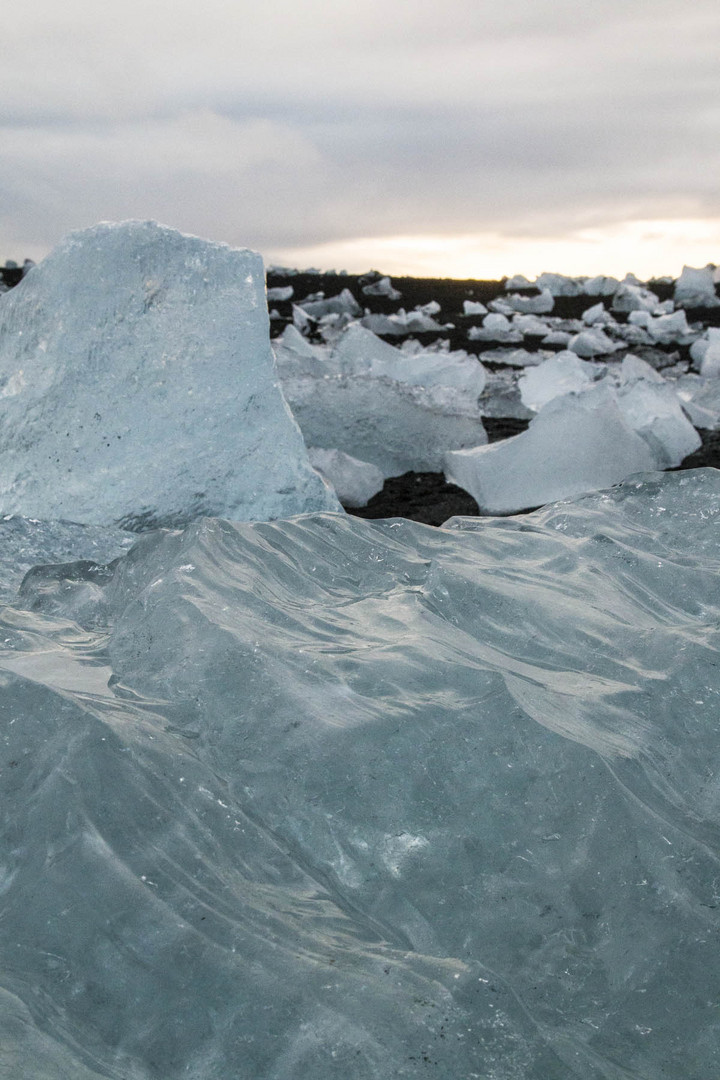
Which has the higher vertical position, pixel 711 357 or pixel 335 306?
pixel 335 306

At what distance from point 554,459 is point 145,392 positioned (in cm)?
130

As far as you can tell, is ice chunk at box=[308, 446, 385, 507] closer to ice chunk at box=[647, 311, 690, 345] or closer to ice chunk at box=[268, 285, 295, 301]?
ice chunk at box=[647, 311, 690, 345]

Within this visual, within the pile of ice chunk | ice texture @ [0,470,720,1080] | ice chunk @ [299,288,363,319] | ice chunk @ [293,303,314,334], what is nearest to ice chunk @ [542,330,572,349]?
ice chunk @ [293,303,314,334]

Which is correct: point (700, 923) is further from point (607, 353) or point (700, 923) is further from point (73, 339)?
point (607, 353)

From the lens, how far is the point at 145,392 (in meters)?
2.69

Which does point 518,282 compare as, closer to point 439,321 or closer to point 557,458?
point 439,321

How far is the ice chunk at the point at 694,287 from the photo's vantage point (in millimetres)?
10148

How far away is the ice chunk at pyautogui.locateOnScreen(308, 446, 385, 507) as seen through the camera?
3.24 metres

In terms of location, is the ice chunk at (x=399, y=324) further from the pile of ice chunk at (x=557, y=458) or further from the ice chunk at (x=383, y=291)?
the pile of ice chunk at (x=557, y=458)

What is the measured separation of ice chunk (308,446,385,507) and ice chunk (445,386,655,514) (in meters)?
0.26

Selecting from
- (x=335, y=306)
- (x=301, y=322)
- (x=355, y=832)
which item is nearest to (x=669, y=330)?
(x=301, y=322)

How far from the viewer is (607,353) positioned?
693cm

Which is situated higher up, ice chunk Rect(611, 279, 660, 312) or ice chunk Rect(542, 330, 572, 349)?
ice chunk Rect(611, 279, 660, 312)

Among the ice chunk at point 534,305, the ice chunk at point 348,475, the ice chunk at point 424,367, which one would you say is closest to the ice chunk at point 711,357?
the ice chunk at point 424,367
